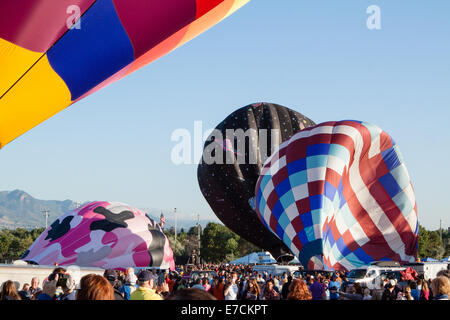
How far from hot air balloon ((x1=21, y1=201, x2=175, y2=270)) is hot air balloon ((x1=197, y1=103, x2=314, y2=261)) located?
21.8 ft

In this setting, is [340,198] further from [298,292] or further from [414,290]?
[298,292]

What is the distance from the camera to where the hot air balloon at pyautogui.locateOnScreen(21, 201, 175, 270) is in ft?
63.1

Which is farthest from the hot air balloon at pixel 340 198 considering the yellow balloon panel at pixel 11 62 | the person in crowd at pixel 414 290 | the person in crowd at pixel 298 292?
the person in crowd at pixel 298 292

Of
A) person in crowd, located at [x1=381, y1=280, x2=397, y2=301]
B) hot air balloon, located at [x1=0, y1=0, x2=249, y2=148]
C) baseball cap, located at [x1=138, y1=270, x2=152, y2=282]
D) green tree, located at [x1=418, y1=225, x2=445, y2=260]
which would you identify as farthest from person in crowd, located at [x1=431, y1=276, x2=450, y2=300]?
green tree, located at [x1=418, y1=225, x2=445, y2=260]

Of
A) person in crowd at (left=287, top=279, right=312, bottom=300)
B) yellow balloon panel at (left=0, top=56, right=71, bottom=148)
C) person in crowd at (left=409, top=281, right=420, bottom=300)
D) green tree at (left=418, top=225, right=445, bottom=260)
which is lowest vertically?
green tree at (left=418, top=225, right=445, bottom=260)

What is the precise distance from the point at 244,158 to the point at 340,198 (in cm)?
727

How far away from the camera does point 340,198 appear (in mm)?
20719

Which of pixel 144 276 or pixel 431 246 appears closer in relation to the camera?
pixel 144 276

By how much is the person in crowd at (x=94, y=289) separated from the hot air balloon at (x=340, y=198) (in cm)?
1524

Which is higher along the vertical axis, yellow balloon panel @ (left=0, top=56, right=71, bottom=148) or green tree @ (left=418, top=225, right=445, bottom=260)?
yellow balloon panel @ (left=0, top=56, right=71, bottom=148)

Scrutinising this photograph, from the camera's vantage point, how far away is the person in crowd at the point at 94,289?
3266 millimetres

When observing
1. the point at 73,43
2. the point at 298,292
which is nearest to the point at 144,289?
the point at 298,292

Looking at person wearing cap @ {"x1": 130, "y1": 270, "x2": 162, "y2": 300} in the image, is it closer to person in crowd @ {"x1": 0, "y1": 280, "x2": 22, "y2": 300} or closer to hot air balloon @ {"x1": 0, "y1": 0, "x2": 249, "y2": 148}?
person in crowd @ {"x1": 0, "y1": 280, "x2": 22, "y2": 300}

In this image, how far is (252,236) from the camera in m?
29.1
